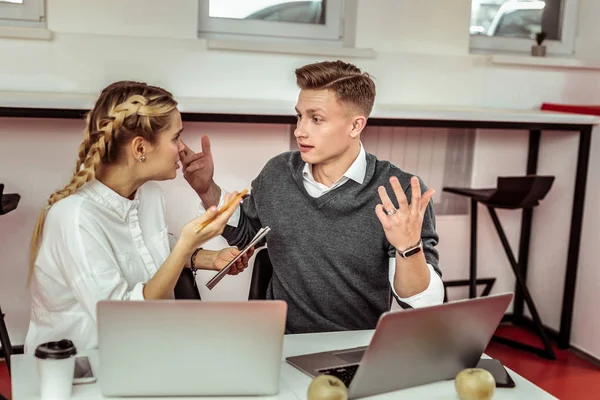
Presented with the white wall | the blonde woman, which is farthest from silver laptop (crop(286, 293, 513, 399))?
the white wall

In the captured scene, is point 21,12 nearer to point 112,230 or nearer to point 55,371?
point 112,230

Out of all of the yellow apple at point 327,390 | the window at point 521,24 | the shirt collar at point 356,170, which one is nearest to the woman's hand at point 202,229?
the yellow apple at point 327,390

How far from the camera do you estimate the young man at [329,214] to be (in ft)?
6.41

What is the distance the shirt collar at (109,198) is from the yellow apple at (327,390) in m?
0.74

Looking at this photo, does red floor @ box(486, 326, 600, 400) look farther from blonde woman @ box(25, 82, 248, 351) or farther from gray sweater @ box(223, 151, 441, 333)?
blonde woman @ box(25, 82, 248, 351)

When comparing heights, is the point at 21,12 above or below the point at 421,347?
above

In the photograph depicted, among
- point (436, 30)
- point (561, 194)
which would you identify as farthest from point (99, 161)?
point (561, 194)

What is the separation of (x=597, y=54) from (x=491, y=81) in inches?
23.3

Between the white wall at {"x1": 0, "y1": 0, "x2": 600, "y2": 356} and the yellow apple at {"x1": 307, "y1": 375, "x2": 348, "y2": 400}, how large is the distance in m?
2.09

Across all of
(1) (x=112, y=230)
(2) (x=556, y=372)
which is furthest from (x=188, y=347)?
(2) (x=556, y=372)

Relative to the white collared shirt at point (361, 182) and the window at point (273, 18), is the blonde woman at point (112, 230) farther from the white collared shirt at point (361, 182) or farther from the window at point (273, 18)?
the window at point (273, 18)

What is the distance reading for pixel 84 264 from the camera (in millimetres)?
1589

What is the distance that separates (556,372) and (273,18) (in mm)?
1979

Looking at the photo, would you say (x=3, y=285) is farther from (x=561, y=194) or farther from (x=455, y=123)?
(x=561, y=194)
